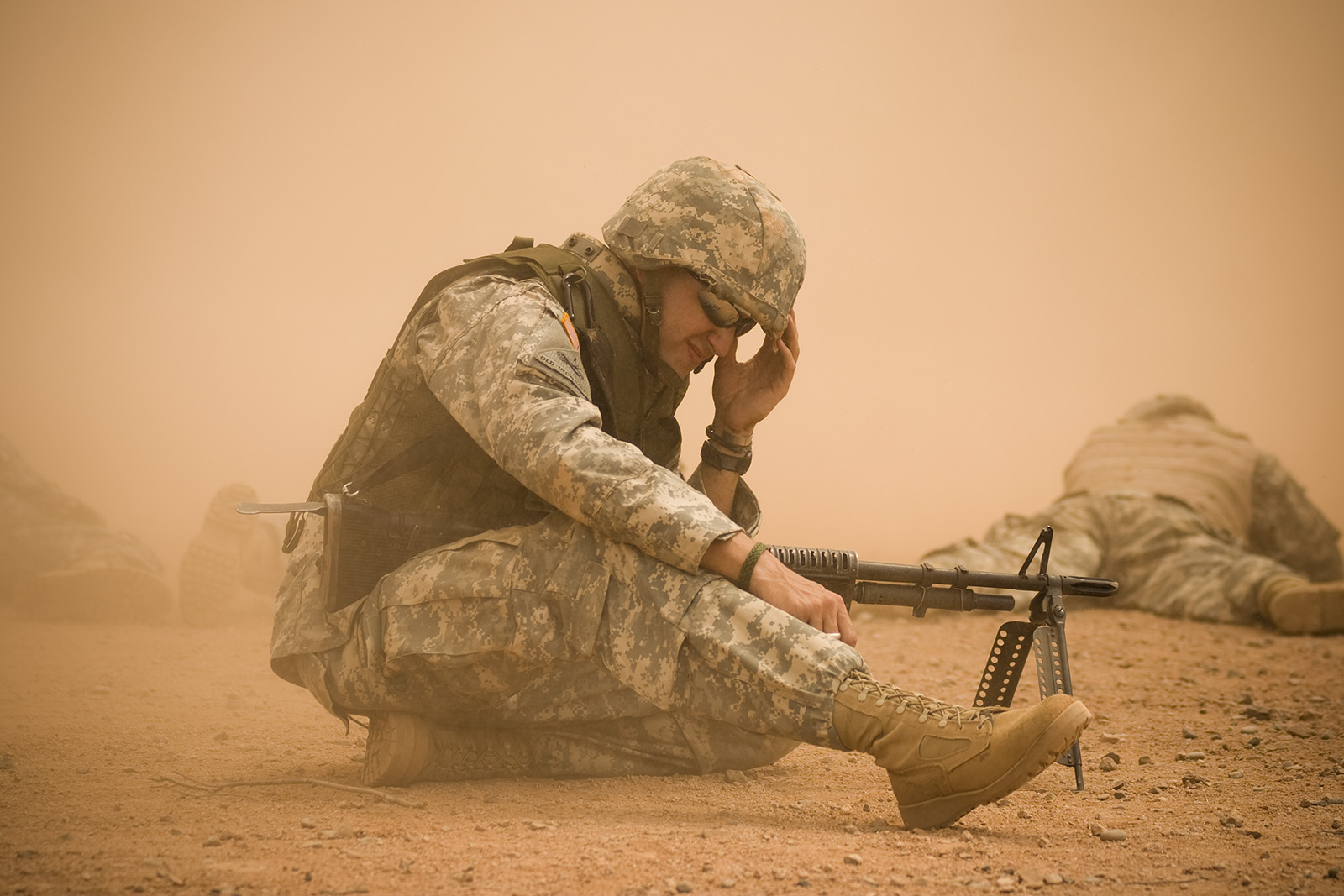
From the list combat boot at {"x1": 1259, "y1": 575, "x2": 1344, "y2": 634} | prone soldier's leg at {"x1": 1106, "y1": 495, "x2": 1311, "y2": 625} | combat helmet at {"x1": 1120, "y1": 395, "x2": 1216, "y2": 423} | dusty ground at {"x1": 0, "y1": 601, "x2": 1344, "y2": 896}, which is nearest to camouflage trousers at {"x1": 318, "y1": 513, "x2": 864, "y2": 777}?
dusty ground at {"x1": 0, "y1": 601, "x2": 1344, "y2": 896}

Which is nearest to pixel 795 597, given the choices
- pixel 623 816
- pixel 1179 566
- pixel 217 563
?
pixel 623 816

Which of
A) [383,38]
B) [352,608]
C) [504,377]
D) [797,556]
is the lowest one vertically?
[352,608]

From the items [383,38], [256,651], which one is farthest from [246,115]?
[256,651]

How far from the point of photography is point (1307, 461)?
26.8ft

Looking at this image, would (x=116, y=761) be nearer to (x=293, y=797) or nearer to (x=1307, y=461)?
(x=293, y=797)

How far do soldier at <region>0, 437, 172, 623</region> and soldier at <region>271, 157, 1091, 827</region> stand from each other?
2.80 metres

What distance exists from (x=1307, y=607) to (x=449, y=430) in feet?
15.7

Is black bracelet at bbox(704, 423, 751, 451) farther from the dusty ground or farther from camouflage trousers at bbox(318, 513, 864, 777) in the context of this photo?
the dusty ground

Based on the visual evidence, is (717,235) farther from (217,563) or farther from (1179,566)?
(1179,566)

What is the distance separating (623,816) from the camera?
6.61 ft

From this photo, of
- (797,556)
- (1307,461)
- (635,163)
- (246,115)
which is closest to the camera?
(797,556)

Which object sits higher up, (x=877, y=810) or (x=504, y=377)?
(x=504, y=377)

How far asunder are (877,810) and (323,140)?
18.7ft

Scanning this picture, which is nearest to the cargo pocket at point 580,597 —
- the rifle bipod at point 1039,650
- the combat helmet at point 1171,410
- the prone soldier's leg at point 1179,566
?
the rifle bipod at point 1039,650
